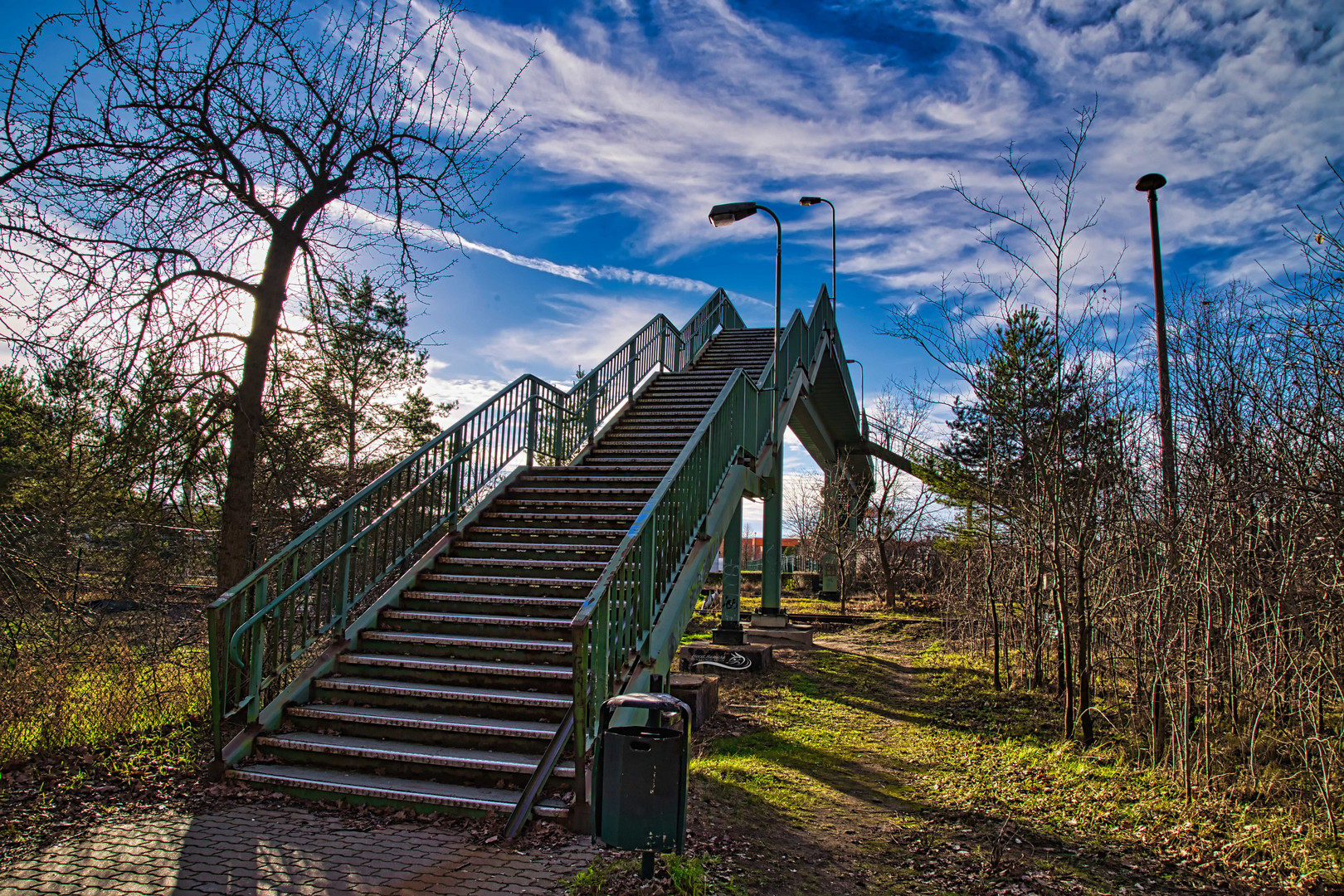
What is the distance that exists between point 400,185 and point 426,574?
4.25 m

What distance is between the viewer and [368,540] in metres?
7.39

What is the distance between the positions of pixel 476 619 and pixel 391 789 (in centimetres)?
195

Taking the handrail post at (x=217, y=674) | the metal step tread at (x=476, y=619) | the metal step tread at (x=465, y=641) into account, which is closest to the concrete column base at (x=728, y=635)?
the metal step tread at (x=476, y=619)

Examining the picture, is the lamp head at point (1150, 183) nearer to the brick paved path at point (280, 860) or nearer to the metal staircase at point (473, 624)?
the metal staircase at point (473, 624)

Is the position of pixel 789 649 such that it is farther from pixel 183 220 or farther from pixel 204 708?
pixel 183 220

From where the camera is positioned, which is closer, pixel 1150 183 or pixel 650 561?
pixel 650 561

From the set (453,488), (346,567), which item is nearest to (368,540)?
(346,567)

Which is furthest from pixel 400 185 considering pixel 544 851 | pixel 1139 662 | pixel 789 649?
pixel 789 649

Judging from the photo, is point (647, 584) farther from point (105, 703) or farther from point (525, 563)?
point (105, 703)

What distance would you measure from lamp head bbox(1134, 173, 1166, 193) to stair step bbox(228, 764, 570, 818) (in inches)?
360

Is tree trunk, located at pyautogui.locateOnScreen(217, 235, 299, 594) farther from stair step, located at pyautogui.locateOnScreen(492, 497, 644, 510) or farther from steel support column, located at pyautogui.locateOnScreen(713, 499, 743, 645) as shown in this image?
steel support column, located at pyautogui.locateOnScreen(713, 499, 743, 645)

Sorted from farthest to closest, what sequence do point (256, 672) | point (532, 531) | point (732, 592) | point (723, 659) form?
point (732, 592)
point (723, 659)
point (532, 531)
point (256, 672)

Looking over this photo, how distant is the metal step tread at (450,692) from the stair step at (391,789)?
2.49 ft

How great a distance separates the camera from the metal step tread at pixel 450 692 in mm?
6039
